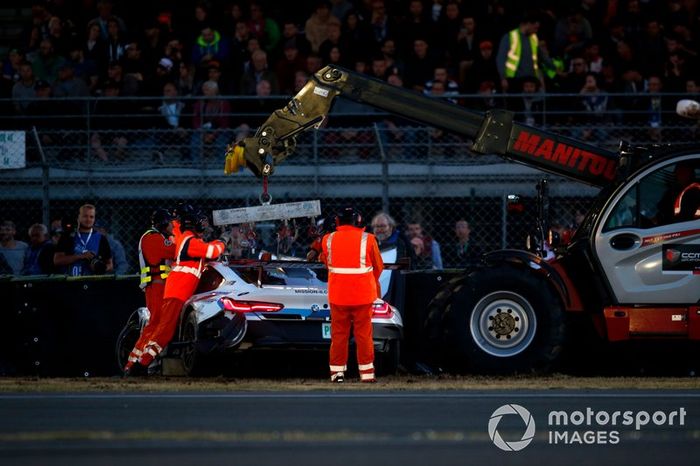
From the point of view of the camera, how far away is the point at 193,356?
45.8 feet

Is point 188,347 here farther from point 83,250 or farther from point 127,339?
point 83,250

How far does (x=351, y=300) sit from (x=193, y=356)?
5.44ft

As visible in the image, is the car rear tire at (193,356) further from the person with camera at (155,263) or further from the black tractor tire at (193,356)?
the person with camera at (155,263)

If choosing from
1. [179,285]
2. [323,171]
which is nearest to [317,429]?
[179,285]

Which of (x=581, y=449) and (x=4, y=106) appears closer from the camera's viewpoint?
(x=581, y=449)

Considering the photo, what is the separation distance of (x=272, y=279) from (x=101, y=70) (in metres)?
8.54

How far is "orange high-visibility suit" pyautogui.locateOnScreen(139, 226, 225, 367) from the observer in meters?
14.4

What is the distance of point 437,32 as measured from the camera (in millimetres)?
21188

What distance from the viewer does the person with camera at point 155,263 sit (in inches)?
583

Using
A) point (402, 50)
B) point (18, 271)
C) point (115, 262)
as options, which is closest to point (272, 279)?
point (115, 262)

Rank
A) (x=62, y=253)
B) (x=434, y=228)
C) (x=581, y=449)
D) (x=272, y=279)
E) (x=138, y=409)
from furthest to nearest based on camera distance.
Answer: (x=434, y=228), (x=62, y=253), (x=272, y=279), (x=138, y=409), (x=581, y=449)

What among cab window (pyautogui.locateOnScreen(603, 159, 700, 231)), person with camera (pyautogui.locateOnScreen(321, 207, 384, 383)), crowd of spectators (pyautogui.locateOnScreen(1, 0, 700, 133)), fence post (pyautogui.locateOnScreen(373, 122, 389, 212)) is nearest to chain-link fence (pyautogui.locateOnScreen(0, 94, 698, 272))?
fence post (pyautogui.locateOnScreen(373, 122, 389, 212))

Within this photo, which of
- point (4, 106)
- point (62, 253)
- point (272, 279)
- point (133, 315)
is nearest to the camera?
point (272, 279)

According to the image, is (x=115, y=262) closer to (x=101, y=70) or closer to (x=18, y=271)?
(x=18, y=271)
